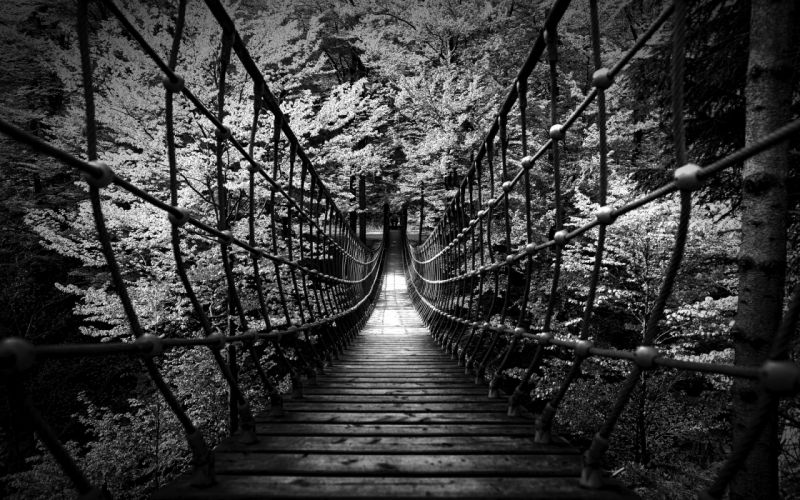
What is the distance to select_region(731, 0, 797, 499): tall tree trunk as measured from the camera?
2082mm

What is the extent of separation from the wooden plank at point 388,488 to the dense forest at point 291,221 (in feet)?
6.84

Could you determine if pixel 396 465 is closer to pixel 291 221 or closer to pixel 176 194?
pixel 176 194

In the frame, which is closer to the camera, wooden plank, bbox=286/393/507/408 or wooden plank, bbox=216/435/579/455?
wooden plank, bbox=216/435/579/455

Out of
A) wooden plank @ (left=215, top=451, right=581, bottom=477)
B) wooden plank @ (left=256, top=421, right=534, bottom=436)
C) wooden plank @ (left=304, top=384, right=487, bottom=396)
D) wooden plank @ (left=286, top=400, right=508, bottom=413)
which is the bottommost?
wooden plank @ (left=304, top=384, right=487, bottom=396)

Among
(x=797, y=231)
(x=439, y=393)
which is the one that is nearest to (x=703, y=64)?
(x=797, y=231)

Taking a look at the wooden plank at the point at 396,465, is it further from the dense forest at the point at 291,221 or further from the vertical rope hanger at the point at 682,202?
the dense forest at the point at 291,221

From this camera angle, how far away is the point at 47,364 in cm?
835

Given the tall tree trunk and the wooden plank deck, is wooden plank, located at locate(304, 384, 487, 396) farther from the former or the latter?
the tall tree trunk

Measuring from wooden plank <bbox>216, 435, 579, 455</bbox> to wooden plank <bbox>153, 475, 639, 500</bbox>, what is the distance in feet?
0.52

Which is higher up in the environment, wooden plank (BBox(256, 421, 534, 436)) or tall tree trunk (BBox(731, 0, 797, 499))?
tall tree trunk (BBox(731, 0, 797, 499))

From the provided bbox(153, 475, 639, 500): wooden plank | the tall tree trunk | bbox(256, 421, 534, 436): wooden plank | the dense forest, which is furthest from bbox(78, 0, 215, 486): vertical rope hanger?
the tall tree trunk

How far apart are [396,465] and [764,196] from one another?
8.61ft

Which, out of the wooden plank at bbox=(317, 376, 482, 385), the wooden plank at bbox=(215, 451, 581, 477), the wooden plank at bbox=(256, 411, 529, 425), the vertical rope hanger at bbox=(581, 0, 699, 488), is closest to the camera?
the vertical rope hanger at bbox=(581, 0, 699, 488)

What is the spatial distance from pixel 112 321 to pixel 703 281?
23.5 ft
